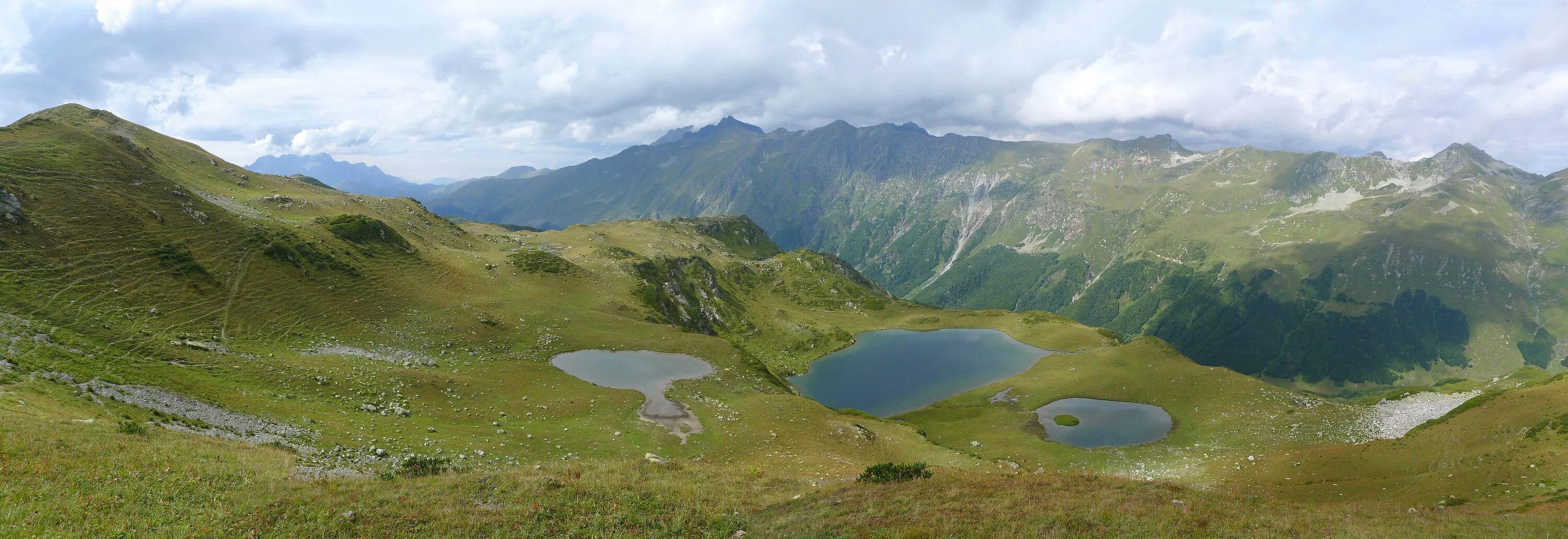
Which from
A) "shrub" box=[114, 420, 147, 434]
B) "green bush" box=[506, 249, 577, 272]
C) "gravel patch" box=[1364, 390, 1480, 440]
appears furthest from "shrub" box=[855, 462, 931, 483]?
"green bush" box=[506, 249, 577, 272]

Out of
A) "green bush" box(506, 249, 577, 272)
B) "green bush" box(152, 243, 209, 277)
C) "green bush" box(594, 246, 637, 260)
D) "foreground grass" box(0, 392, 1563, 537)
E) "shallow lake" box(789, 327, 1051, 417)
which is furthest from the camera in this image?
"green bush" box(594, 246, 637, 260)

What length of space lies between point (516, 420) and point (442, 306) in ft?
100

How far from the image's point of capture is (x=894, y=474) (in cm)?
2606

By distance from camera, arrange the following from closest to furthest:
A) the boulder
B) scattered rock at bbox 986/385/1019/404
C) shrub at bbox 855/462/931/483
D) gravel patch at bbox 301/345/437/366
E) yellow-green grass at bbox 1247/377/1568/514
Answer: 1. shrub at bbox 855/462/931/483
2. yellow-green grass at bbox 1247/377/1568/514
3. the boulder
4. gravel patch at bbox 301/345/437/366
5. scattered rock at bbox 986/385/1019/404

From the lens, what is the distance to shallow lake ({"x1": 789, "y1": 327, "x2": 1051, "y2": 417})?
4122 inches

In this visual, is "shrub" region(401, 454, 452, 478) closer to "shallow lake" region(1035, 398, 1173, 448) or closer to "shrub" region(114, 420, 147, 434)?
"shrub" region(114, 420, 147, 434)

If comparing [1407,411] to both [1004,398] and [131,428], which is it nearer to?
[1004,398]

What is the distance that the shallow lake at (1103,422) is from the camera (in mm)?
70938

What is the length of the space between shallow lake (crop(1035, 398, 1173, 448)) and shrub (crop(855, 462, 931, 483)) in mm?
52487

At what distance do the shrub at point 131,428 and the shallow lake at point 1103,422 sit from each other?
76694mm

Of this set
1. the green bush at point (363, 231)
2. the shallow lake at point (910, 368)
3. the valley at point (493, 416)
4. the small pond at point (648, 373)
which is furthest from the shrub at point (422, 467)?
the shallow lake at point (910, 368)

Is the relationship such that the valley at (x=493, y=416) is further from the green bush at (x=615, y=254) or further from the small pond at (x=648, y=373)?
the green bush at (x=615, y=254)

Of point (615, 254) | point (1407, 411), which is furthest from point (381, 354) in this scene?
point (1407, 411)

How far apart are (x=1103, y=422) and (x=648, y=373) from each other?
59.2 m
